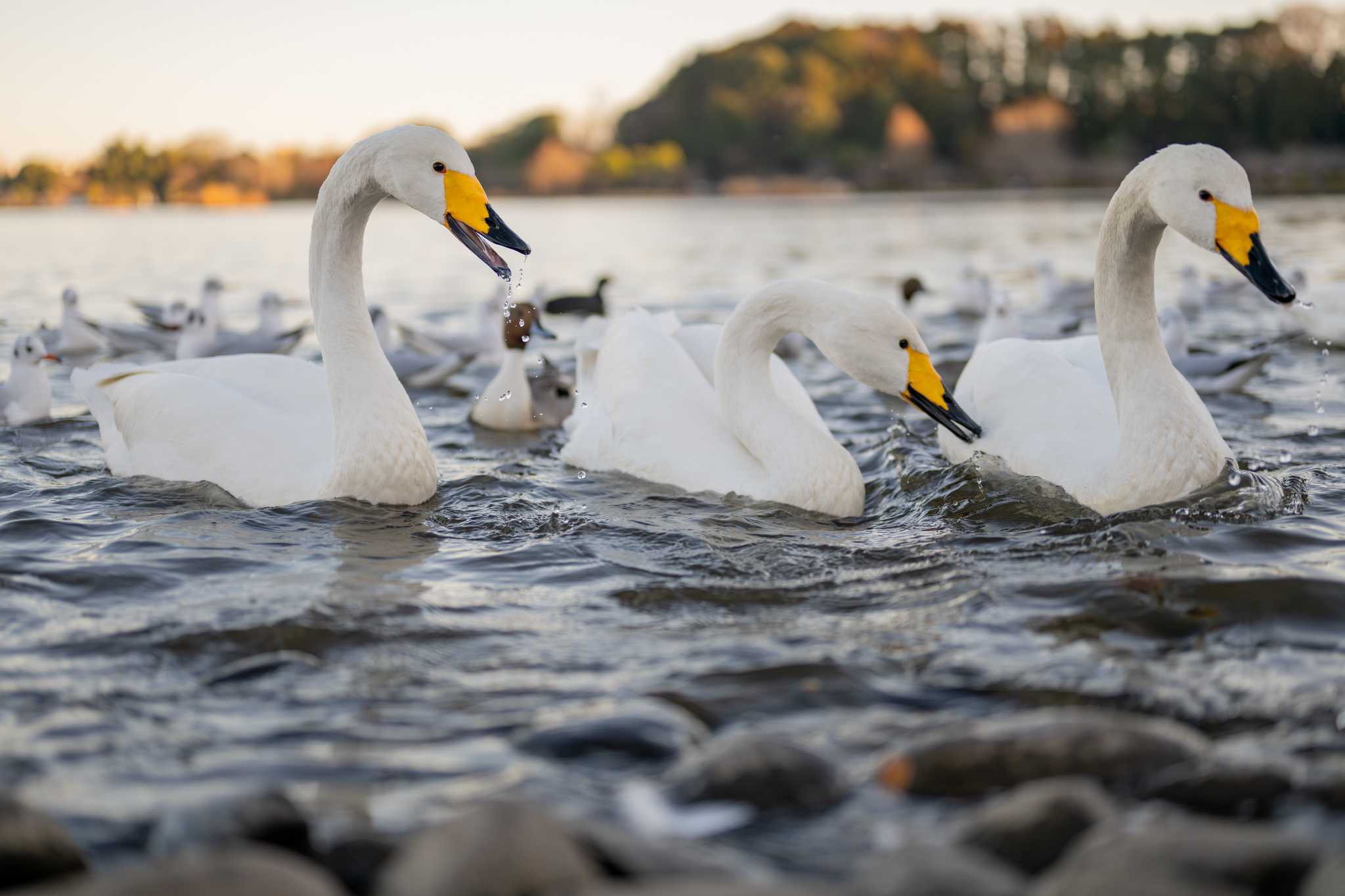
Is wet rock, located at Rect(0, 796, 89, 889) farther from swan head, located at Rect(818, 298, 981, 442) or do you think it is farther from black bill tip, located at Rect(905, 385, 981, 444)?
black bill tip, located at Rect(905, 385, 981, 444)

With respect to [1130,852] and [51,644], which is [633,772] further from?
[51,644]

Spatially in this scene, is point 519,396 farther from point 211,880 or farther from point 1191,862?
point 1191,862

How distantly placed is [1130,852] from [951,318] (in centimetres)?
1301

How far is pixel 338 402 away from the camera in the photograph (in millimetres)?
5875

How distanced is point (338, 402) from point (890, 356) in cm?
240

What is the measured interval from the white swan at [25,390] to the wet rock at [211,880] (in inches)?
266

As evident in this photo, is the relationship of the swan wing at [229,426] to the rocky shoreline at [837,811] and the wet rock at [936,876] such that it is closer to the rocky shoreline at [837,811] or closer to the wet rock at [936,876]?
the rocky shoreline at [837,811]

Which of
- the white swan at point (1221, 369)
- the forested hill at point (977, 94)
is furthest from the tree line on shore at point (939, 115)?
the white swan at point (1221, 369)

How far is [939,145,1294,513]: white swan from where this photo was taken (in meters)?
5.21

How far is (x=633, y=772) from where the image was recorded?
341cm

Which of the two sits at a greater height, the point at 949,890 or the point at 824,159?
the point at 824,159

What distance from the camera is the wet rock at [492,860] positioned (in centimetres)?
268

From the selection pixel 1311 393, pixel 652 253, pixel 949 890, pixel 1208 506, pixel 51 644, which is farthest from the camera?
pixel 652 253

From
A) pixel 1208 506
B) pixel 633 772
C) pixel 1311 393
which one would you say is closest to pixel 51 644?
pixel 633 772
